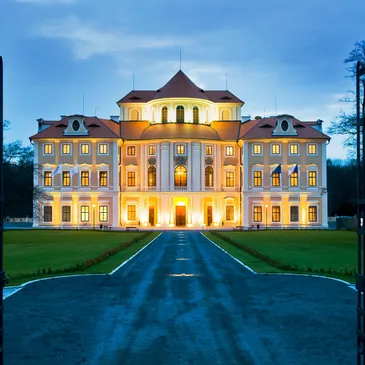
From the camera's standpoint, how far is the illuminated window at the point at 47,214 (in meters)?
71.8

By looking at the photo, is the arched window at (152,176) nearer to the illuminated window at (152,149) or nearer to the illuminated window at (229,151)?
the illuminated window at (152,149)

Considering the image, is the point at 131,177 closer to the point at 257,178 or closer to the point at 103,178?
the point at 103,178

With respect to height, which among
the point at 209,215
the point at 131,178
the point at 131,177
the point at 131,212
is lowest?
the point at 209,215

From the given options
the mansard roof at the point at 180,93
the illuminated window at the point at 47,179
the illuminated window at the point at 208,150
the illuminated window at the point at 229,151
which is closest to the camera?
the illuminated window at the point at 47,179

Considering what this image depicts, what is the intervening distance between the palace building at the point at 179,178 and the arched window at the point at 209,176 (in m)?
0.13

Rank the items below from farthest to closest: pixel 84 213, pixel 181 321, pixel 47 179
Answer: pixel 47 179 → pixel 84 213 → pixel 181 321

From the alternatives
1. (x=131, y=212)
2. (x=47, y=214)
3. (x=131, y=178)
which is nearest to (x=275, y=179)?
(x=131, y=178)

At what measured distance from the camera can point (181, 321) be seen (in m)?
12.8

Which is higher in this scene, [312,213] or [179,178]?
[179,178]

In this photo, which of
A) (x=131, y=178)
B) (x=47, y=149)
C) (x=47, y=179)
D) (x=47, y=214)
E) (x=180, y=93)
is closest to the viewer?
(x=47, y=214)

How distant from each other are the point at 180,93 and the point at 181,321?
65813 mm

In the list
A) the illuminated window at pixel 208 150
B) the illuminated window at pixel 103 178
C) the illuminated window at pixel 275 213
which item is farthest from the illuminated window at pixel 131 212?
the illuminated window at pixel 275 213

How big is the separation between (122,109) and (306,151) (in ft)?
87.3

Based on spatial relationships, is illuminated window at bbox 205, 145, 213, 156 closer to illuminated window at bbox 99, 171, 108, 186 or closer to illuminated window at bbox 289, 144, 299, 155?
illuminated window at bbox 289, 144, 299, 155
